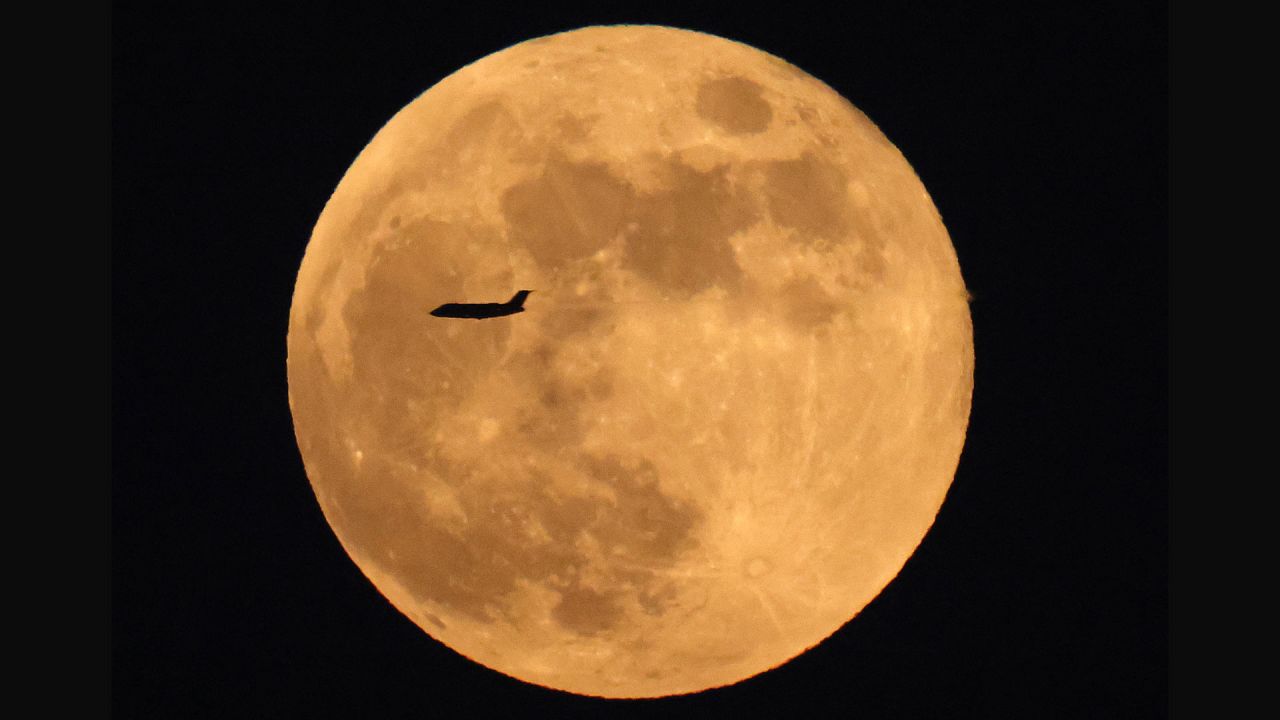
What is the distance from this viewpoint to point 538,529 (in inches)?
178

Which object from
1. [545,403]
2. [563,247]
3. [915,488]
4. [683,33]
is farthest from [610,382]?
Answer: [683,33]

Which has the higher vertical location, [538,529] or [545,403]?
[545,403]

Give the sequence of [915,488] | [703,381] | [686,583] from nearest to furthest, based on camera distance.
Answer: [703,381] → [686,583] → [915,488]

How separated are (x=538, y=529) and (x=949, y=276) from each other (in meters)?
2.35

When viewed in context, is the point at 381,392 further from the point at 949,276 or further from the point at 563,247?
the point at 949,276

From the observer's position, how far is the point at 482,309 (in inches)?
174

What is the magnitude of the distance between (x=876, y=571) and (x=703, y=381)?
5.04ft

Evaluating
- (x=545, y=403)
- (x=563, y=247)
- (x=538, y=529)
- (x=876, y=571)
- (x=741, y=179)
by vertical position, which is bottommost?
(x=876, y=571)

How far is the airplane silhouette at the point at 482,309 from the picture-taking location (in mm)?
4359

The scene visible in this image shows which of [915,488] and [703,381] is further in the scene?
[915,488]

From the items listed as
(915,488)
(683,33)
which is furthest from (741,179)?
(915,488)

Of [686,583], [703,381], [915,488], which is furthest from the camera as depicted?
[915,488]

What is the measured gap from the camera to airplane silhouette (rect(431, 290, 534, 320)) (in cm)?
436

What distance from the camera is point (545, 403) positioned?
436 cm
